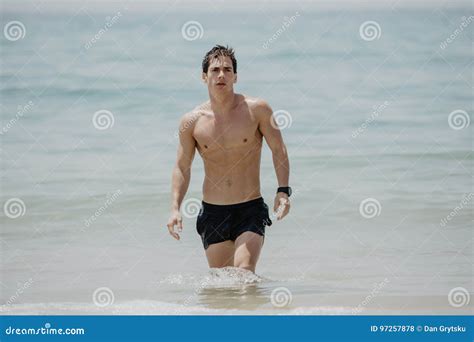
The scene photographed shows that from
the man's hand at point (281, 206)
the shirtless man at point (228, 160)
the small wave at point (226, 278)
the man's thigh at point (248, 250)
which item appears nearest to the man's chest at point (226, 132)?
the shirtless man at point (228, 160)

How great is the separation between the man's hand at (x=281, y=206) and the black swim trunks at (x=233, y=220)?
39 cm

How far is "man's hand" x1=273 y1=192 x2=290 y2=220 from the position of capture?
23.6ft

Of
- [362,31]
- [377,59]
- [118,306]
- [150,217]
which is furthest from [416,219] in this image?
[362,31]

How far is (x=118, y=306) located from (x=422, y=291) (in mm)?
2400

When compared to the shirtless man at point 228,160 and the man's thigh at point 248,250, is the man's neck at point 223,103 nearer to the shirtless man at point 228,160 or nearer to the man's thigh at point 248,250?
the shirtless man at point 228,160

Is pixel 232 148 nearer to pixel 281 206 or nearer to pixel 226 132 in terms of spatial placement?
pixel 226 132

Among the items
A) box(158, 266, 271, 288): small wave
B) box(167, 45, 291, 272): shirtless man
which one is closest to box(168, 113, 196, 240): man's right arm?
box(167, 45, 291, 272): shirtless man

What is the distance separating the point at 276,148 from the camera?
7516mm

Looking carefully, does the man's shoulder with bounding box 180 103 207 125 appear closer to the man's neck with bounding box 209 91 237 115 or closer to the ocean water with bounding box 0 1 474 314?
the man's neck with bounding box 209 91 237 115

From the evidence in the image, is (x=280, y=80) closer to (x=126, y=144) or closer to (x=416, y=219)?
(x=126, y=144)

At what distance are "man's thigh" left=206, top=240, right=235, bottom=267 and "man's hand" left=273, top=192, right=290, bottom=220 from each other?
27.6 inches

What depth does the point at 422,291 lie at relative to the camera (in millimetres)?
7539

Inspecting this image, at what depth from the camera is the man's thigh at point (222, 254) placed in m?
7.80

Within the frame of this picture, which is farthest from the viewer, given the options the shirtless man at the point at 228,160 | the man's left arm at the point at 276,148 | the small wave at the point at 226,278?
the shirtless man at the point at 228,160
